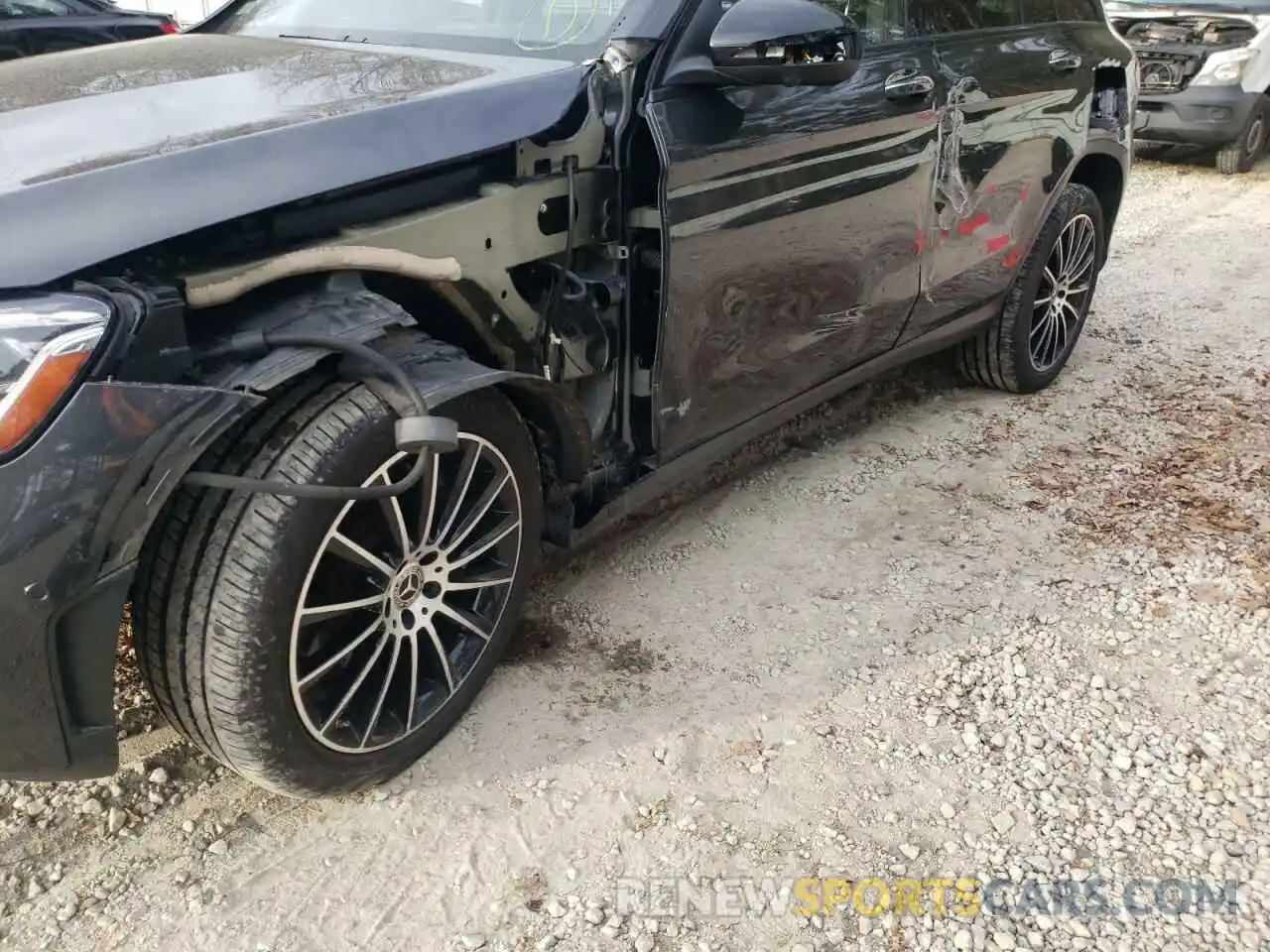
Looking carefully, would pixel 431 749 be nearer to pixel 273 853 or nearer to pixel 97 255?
pixel 273 853

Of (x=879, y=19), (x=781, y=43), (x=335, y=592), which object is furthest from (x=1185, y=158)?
(x=335, y=592)

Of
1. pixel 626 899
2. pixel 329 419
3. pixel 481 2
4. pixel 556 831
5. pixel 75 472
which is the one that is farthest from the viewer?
pixel 481 2

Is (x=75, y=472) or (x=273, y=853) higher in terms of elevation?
(x=75, y=472)

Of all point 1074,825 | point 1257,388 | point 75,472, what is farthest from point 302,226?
point 1257,388

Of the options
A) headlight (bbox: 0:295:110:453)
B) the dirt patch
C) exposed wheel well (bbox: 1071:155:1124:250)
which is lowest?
the dirt patch

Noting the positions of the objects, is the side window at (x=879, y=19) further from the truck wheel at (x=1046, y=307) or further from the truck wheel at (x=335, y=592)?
the truck wheel at (x=335, y=592)

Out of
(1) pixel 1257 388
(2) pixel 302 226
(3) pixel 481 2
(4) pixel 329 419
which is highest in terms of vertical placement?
(3) pixel 481 2

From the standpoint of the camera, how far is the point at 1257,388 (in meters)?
4.75

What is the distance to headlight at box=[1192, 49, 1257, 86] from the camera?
863cm

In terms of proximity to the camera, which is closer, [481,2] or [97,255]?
[97,255]

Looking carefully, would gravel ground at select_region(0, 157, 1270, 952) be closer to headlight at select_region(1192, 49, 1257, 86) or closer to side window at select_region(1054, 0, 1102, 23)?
side window at select_region(1054, 0, 1102, 23)

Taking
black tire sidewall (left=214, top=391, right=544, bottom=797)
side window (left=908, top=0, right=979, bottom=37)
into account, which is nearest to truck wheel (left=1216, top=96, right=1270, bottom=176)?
side window (left=908, top=0, right=979, bottom=37)

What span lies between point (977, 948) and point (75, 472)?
175 cm

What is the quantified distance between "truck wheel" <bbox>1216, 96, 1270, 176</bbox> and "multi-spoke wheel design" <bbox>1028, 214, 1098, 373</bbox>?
18.2 ft
